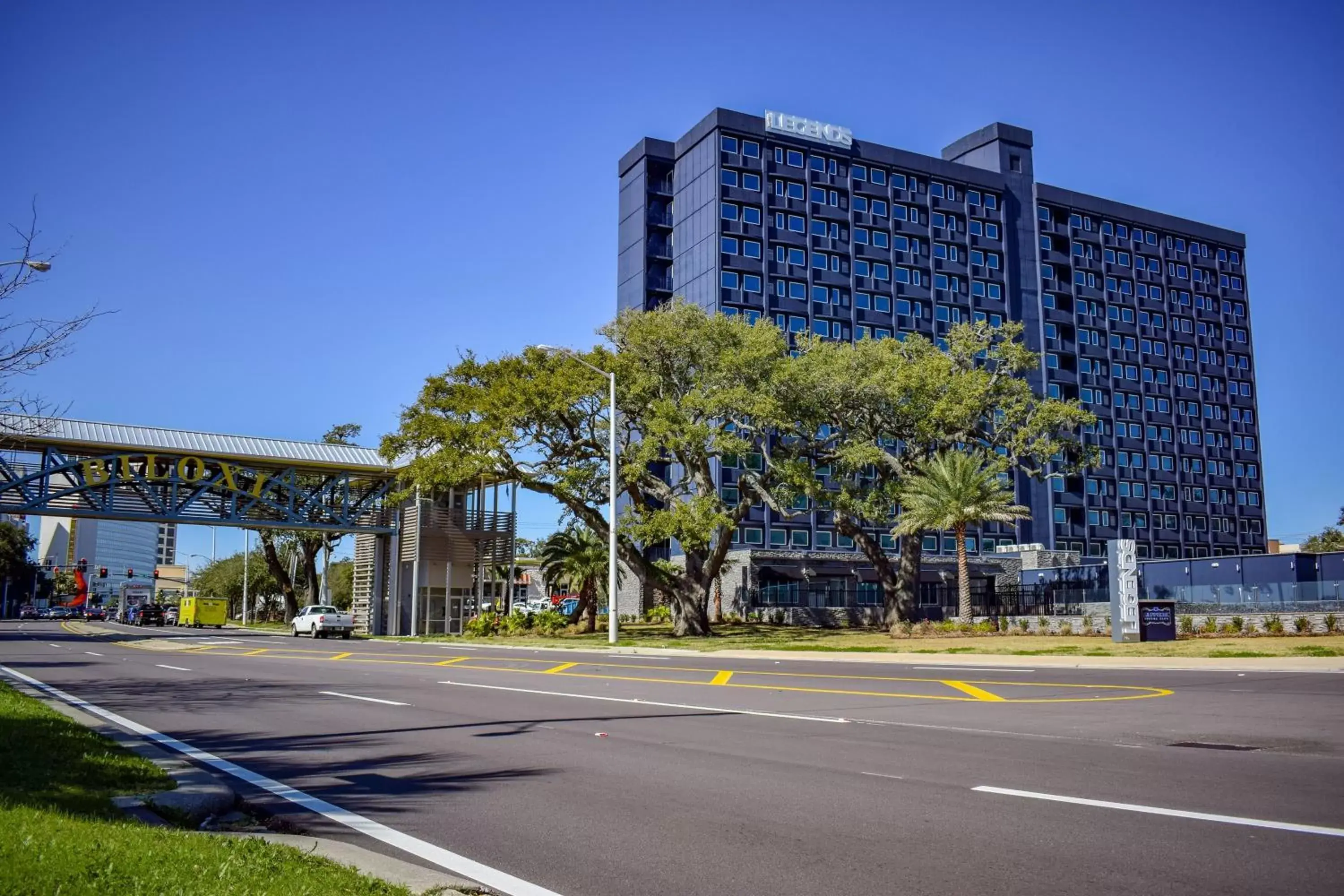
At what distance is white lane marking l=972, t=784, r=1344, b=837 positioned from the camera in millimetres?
6762

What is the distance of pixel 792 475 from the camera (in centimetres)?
4234

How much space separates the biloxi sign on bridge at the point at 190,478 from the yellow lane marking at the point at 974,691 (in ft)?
132

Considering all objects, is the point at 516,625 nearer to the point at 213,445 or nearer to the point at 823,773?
the point at 213,445

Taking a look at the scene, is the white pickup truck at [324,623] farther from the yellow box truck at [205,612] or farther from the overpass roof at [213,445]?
the yellow box truck at [205,612]

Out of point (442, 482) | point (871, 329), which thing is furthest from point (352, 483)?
point (871, 329)

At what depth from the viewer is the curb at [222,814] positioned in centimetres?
575

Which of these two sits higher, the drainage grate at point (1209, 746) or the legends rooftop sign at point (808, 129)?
the legends rooftop sign at point (808, 129)

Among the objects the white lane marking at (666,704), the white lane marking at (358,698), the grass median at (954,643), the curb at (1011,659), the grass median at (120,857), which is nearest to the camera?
the grass median at (120,857)

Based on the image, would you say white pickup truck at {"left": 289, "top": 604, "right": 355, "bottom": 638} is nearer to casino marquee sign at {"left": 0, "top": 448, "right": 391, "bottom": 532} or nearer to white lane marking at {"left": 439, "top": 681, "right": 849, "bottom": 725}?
casino marquee sign at {"left": 0, "top": 448, "right": 391, "bottom": 532}

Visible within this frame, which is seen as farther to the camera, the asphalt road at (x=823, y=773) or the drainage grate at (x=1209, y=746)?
the drainage grate at (x=1209, y=746)

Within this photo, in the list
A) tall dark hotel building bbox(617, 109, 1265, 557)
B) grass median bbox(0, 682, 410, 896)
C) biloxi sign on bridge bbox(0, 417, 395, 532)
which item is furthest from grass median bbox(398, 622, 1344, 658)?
tall dark hotel building bbox(617, 109, 1265, 557)

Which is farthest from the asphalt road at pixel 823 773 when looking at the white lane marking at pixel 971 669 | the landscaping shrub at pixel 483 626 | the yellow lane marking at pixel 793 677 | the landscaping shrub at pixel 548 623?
the landscaping shrub at pixel 548 623

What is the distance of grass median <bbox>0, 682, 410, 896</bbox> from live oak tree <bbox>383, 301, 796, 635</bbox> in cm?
3166

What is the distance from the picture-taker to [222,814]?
7676mm
